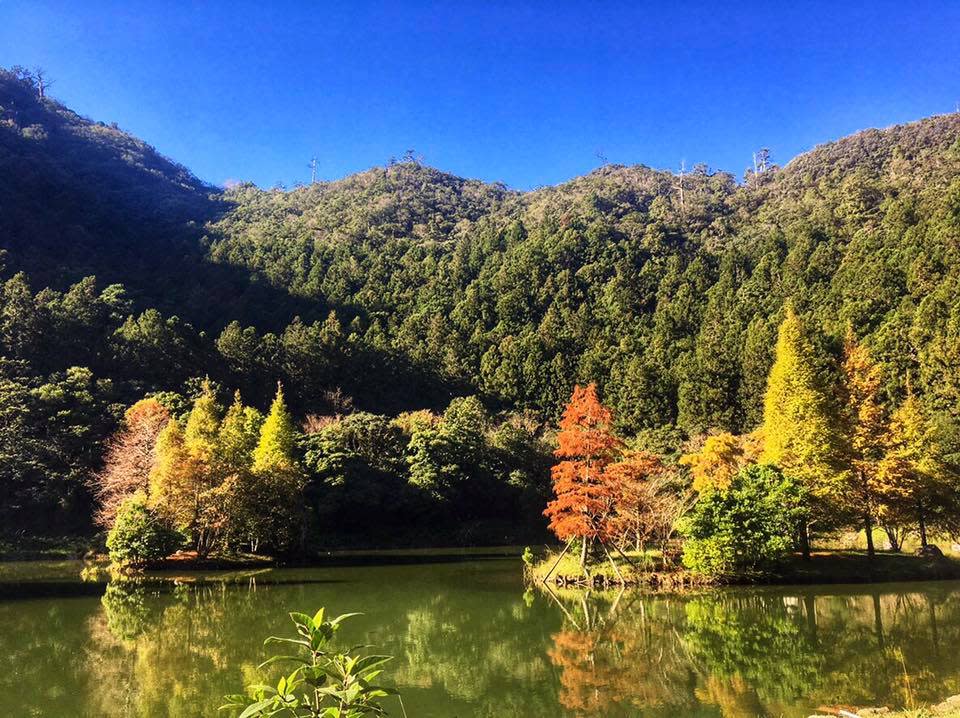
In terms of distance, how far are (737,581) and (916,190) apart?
54621 mm

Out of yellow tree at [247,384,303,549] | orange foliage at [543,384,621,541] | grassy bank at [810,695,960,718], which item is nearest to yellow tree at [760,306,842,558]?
orange foliage at [543,384,621,541]

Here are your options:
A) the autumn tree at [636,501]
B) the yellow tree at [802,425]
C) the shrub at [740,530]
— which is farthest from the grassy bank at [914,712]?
the yellow tree at [802,425]

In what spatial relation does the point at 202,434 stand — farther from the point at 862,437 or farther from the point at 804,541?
the point at 862,437

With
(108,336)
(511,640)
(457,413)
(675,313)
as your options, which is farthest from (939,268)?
(108,336)

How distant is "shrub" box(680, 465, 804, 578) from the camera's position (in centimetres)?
1803

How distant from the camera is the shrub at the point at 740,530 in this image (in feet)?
59.2

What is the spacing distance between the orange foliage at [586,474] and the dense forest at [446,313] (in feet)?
29.2

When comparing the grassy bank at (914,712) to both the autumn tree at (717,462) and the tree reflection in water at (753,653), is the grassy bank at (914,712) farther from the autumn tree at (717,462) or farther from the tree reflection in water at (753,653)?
the autumn tree at (717,462)

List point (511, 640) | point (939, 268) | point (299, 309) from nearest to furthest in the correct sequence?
point (511, 640) → point (939, 268) → point (299, 309)

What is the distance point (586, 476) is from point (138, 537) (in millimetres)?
15375

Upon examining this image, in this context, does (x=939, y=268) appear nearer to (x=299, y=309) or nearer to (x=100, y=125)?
(x=299, y=309)

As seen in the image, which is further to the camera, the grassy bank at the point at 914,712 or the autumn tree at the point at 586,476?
the autumn tree at the point at 586,476

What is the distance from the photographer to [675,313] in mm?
56125

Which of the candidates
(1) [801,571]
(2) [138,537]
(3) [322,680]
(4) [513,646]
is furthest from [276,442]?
(3) [322,680]
